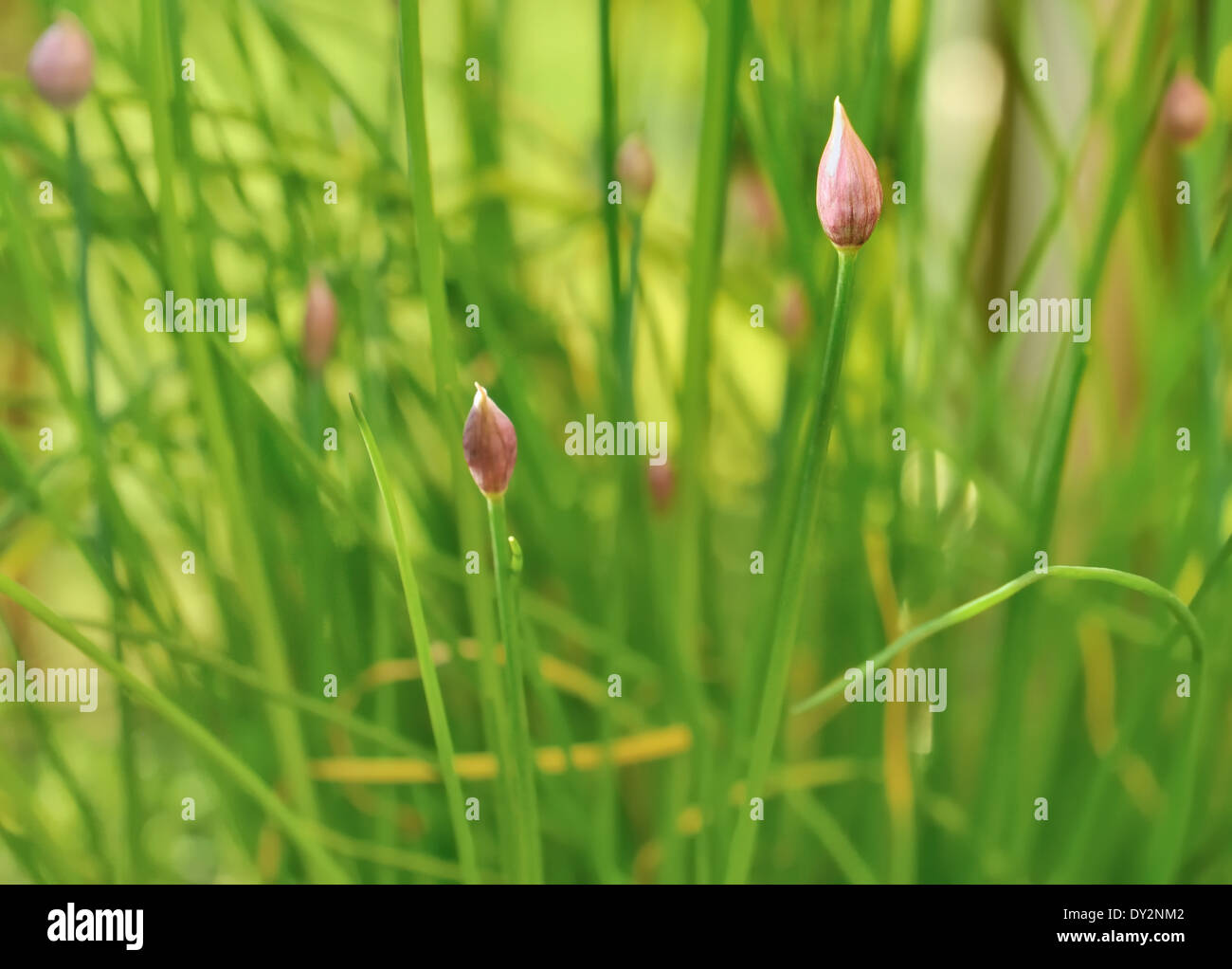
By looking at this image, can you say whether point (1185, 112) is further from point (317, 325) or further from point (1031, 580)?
point (317, 325)

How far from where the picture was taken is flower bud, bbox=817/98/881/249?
8.1 inches

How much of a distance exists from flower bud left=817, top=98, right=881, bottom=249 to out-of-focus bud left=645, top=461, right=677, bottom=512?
0.18 m

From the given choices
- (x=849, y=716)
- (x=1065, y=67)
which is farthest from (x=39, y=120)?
(x=1065, y=67)

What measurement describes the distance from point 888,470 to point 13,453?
33cm

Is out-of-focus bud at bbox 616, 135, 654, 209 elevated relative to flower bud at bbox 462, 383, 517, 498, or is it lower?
elevated

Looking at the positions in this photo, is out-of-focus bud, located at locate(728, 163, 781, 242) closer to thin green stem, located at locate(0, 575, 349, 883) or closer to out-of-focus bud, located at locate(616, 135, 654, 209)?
out-of-focus bud, located at locate(616, 135, 654, 209)

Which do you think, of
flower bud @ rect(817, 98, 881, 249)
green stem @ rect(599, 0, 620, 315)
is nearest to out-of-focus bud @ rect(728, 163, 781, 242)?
green stem @ rect(599, 0, 620, 315)

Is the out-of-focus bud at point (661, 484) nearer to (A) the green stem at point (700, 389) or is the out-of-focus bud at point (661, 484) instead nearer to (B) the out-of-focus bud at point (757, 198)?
(A) the green stem at point (700, 389)

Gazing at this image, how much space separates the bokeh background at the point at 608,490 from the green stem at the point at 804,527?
35mm

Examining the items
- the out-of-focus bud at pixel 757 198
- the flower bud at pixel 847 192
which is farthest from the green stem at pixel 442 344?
the out-of-focus bud at pixel 757 198

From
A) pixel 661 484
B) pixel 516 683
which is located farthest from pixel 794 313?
pixel 516 683

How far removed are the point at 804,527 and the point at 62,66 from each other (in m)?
0.28

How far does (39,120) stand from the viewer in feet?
1.42

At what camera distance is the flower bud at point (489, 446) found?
229 mm
